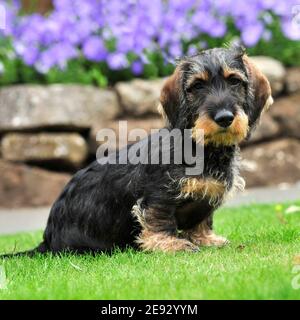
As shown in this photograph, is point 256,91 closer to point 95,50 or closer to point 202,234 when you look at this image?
point 202,234

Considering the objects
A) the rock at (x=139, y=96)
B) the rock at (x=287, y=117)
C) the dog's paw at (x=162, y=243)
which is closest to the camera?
the dog's paw at (x=162, y=243)

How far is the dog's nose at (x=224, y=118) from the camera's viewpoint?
5703mm

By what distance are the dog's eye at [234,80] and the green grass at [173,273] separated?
1.23 metres

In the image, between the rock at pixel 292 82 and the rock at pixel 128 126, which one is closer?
the rock at pixel 128 126

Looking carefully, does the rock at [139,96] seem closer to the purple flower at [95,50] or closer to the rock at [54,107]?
the rock at [54,107]

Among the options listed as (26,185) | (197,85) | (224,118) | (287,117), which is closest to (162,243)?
(224,118)

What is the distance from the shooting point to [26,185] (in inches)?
406

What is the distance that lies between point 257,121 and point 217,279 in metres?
1.84

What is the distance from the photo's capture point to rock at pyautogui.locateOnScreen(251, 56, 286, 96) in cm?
1104

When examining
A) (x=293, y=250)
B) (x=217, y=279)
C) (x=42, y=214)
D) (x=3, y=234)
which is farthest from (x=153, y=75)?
(x=217, y=279)

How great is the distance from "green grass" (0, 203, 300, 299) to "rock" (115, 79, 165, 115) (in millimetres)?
4049

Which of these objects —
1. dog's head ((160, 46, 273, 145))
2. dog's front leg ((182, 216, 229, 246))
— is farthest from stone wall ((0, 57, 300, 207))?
dog's head ((160, 46, 273, 145))

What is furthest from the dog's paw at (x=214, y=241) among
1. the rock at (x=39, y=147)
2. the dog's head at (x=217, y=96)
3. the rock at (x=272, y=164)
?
the rock at (x=272, y=164)

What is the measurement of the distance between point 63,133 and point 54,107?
366 mm
